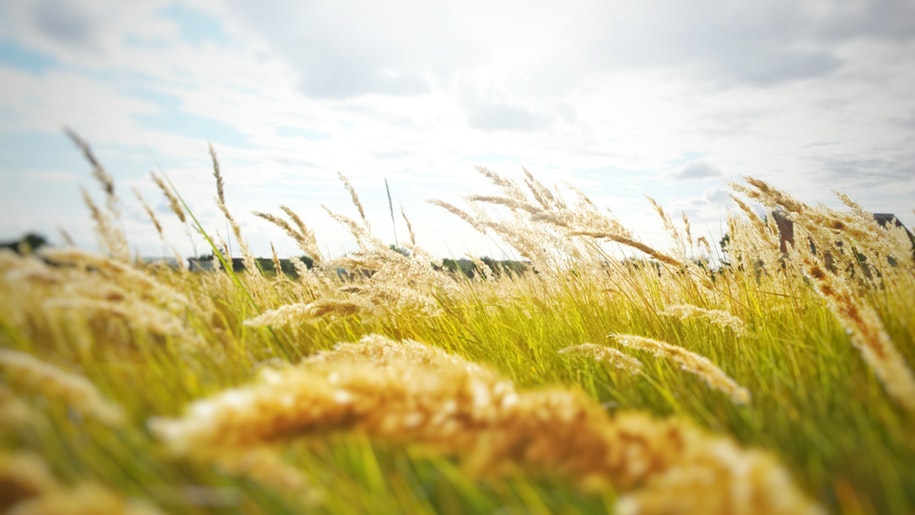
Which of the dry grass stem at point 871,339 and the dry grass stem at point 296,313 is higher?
the dry grass stem at point 871,339

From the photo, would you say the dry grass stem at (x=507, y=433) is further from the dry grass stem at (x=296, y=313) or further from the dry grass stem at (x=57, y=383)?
the dry grass stem at (x=296, y=313)

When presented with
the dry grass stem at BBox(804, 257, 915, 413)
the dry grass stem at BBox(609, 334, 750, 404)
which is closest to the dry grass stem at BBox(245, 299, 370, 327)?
the dry grass stem at BBox(609, 334, 750, 404)

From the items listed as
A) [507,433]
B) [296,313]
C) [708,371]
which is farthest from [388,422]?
[296,313]

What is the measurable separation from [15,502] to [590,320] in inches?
90.3

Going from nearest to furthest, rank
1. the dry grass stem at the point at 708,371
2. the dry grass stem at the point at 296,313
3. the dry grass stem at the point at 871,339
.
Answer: the dry grass stem at the point at 871,339, the dry grass stem at the point at 708,371, the dry grass stem at the point at 296,313

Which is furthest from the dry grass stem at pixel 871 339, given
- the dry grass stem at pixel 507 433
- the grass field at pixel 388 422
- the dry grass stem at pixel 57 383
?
the dry grass stem at pixel 57 383

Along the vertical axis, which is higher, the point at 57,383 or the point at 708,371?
the point at 57,383

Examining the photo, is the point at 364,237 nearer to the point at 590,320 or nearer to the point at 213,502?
the point at 590,320

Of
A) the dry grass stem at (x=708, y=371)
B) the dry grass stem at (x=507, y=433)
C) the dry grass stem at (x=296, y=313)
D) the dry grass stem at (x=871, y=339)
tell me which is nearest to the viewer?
the dry grass stem at (x=507, y=433)

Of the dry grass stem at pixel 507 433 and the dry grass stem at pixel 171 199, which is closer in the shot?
the dry grass stem at pixel 507 433

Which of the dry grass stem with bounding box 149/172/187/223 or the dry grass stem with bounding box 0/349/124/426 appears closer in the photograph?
the dry grass stem with bounding box 0/349/124/426

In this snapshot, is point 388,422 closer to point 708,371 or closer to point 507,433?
point 507,433

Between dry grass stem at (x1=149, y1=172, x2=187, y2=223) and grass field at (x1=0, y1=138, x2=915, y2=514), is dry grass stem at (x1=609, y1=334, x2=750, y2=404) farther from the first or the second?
dry grass stem at (x1=149, y1=172, x2=187, y2=223)

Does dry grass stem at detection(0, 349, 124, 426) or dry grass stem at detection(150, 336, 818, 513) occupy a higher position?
dry grass stem at detection(0, 349, 124, 426)
